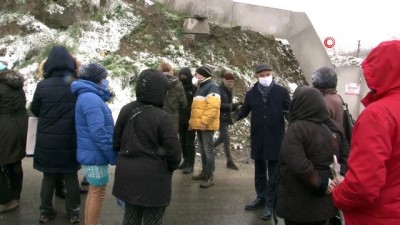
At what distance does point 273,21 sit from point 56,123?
8.76m

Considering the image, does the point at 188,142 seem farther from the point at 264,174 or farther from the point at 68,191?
the point at 68,191

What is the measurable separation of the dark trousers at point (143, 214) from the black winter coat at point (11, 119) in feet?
6.56

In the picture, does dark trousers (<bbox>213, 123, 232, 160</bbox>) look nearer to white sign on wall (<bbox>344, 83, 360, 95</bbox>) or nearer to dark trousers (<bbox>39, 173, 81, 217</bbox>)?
dark trousers (<bbox>39, 173, 81, 217</bbox>)

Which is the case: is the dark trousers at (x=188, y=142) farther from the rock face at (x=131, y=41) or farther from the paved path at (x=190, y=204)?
the rock face at (x=131, y=41)

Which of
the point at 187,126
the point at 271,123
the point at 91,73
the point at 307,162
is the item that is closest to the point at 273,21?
the point at 187,126

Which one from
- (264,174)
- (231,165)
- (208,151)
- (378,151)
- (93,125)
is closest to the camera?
(378,151)

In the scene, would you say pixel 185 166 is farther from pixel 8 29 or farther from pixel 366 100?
pixel 8 29

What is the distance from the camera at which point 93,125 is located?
393 centimetres

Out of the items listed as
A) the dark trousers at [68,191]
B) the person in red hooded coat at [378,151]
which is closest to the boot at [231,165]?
the dark trousers at [68,191]

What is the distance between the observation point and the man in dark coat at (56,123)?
4.35m

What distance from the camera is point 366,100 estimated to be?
2479mm

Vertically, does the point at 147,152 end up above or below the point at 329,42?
below

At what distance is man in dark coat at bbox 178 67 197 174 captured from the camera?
6770mm

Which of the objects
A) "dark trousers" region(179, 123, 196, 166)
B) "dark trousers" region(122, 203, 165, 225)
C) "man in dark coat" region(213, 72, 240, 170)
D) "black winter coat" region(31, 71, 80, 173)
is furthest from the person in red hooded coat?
"dark trousers" region(179, 123, 196, 166)
